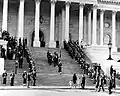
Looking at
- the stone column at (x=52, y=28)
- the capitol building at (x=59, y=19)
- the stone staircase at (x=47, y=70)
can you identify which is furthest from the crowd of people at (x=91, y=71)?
the capitol building at (x=59, y=19)

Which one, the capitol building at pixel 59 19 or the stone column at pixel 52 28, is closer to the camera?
the stone column at pixel 52 28

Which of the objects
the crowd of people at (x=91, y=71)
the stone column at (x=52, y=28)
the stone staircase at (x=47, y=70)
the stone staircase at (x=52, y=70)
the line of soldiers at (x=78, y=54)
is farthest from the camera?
the stone column at (x=52, y=28)

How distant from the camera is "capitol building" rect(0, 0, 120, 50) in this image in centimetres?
5288

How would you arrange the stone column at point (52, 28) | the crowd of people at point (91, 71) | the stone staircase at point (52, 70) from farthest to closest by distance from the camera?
the stone column at point (52, 28) → the stone staircase at point (52, 70) → the crowd of people at point (91, 71)

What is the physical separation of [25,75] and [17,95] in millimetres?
7534

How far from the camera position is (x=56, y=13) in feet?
192

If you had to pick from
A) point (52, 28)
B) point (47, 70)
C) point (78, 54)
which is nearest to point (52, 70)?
Result: point (47, 70)

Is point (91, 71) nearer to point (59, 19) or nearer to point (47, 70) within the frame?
point (47, 70)

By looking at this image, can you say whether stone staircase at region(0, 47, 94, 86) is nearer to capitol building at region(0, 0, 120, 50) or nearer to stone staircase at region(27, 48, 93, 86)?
stone staircase at region(27, 48, 93, 86)

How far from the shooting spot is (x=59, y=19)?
57.2 metres

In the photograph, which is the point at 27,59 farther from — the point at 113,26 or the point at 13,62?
the point at 113,26

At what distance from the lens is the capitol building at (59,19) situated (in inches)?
2082

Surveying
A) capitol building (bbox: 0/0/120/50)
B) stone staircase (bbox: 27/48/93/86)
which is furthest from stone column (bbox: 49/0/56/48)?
stone staircase (bbox: 27/48/93/86)

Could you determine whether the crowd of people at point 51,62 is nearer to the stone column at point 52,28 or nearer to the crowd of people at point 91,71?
the crowd of people at point 91,71
